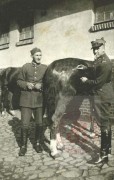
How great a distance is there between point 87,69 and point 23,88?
53.2 inches

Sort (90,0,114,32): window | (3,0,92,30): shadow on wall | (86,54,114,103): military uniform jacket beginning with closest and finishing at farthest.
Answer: (86,54,114,103): military uniform jacket, (90,0,114,32): window, (3,0,92,30): shadow on wall

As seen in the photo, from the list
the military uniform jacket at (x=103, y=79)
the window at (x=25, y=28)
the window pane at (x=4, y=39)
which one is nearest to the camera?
the military uniform jacket at (x=103, y=79)

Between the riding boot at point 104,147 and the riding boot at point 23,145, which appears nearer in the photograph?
the riding boot at point 104,147

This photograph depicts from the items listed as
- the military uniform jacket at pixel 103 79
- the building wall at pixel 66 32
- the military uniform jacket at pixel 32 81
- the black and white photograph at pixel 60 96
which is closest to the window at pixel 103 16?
the black and white photograph at pixel 60 96

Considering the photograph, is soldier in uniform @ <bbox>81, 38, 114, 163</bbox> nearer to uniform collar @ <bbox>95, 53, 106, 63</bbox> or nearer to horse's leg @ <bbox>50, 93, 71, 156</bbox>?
uniform collar @ <bbox>95, 53, 106, 63</bbox>

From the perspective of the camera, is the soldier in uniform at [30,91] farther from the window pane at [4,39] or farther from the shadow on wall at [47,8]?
the window pane at [4,39]

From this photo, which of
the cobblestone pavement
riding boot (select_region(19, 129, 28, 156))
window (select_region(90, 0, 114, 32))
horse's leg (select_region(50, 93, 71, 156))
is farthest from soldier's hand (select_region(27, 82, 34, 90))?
window (select_region(90, 0, 114, 32))

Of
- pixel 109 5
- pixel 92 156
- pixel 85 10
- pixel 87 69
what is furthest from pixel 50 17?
pixel 92 156

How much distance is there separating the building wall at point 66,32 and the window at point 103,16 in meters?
0.14

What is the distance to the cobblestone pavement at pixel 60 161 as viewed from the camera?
166 inches

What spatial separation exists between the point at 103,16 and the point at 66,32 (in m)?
1.38

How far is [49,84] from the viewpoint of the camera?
5.30 meters

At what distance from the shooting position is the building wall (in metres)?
8.02

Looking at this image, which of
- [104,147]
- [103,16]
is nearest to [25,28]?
[103,16]
